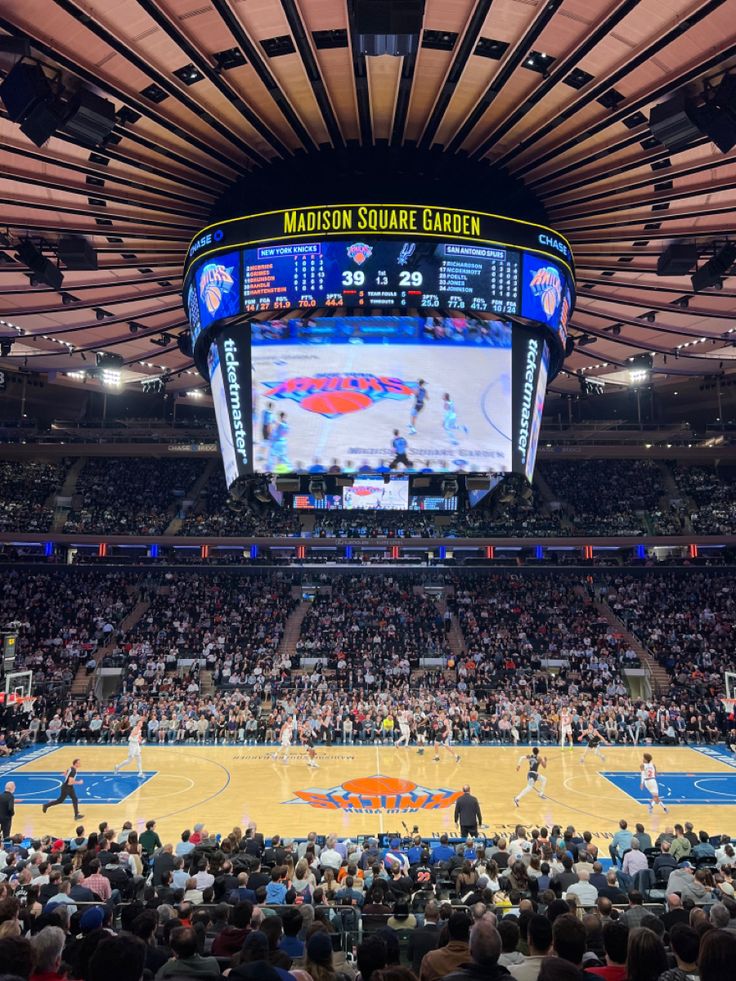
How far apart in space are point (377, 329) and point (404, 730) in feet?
59.8

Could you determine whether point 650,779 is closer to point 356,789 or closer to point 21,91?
point 356,789

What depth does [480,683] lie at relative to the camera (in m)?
33.6

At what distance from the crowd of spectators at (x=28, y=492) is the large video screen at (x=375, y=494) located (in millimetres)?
31571

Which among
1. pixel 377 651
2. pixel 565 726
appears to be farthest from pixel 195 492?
pixel 565 726

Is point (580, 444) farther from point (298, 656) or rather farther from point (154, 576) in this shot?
point (154, 576)

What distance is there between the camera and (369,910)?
8172mm

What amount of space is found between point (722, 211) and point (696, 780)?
54.2ft

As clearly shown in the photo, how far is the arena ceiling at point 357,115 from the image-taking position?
30.5 ft

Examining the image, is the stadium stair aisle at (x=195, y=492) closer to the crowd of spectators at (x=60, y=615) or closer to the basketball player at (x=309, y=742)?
the crowd of spectators at (x=60, y=615)

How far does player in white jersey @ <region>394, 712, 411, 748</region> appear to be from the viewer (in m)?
26.9

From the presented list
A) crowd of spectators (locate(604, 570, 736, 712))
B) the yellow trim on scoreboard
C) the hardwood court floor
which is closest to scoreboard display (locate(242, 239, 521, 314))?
the yellow trim on scoreboard

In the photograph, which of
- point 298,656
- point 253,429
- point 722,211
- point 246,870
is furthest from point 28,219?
point 298,656

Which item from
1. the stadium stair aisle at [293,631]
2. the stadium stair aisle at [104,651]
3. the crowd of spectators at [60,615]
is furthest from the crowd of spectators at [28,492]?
the stadium stair aisle at [293,631]

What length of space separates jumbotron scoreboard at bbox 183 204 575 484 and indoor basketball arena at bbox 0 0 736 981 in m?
0.05
